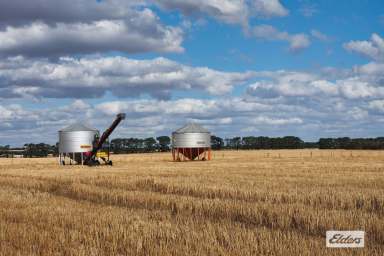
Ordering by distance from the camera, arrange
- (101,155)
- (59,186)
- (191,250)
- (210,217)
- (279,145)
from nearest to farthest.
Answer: (191,250)
(210,217)
(59,186)
(101,155)
(279,145)

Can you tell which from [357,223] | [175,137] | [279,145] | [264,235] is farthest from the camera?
[279,145]

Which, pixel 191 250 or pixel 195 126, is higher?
pixel 195 126

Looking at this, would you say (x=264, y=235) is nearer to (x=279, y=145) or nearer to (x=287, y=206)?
(x=287, y=206)

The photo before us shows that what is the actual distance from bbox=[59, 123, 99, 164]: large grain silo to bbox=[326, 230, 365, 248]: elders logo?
54214 millimetres

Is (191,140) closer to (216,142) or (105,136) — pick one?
(105,136)

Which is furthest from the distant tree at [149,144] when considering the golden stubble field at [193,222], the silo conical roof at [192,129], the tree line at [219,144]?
the golden stubble field at [193,222]

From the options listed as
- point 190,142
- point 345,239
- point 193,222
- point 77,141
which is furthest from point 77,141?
point 345,239

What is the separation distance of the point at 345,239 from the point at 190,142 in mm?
63052

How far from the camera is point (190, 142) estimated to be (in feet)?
246

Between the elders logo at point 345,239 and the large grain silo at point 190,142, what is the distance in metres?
61.9

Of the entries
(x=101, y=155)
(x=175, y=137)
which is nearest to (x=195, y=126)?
(x=175, y=137)

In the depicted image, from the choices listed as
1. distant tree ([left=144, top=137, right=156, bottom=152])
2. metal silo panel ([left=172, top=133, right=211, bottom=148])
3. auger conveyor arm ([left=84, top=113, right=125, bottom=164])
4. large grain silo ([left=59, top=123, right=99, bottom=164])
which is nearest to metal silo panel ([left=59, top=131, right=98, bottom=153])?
large grain silo ([left=59, top=123, right=99, bottom=164])

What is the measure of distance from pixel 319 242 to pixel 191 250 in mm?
2851

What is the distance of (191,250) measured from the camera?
10875 mm
